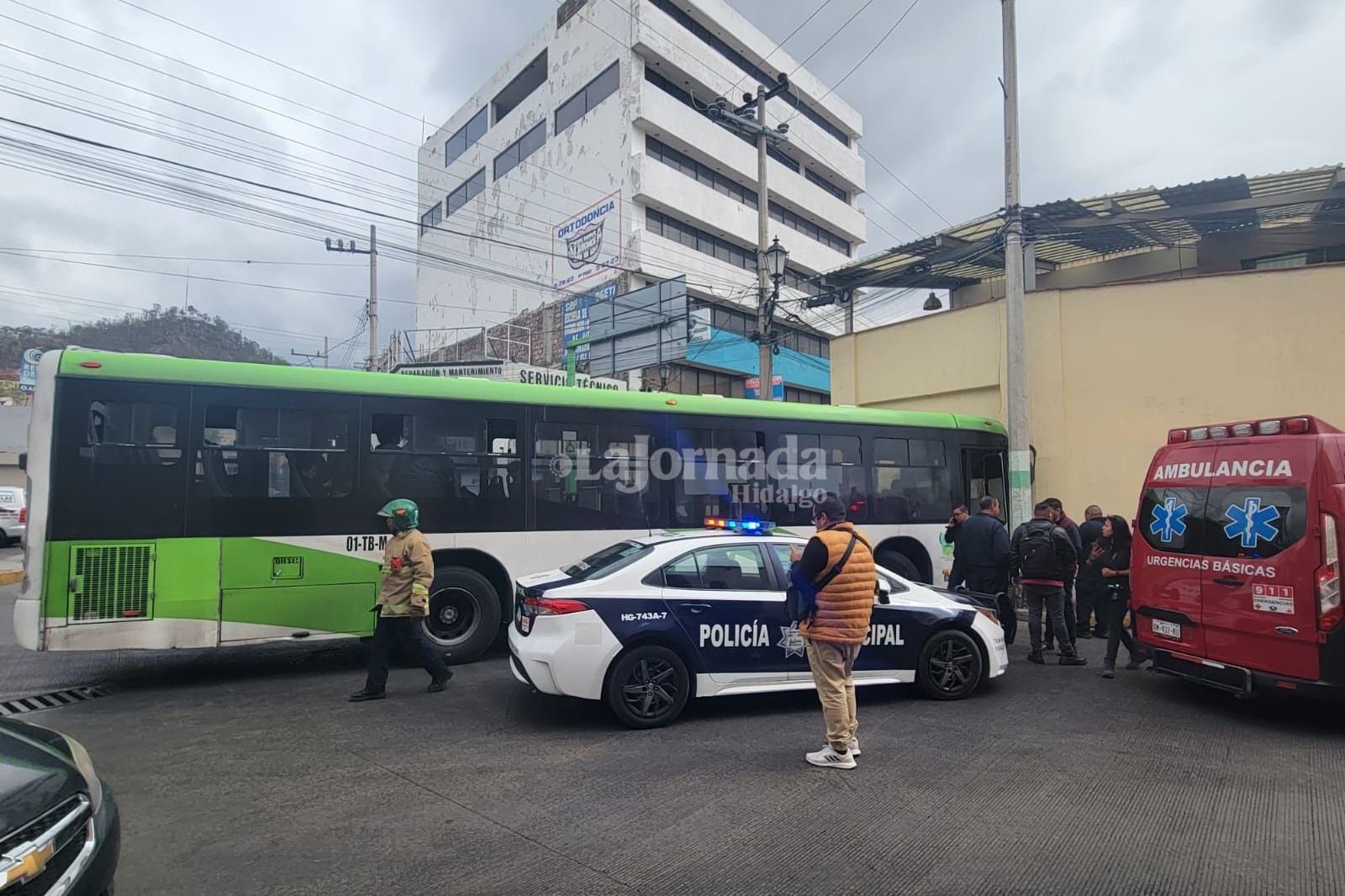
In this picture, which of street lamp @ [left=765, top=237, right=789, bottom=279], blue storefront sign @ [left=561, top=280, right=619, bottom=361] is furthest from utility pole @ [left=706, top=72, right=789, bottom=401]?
blue storefront sign @ [left=561, top=280, right=619, bottom=361]

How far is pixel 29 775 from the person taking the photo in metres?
2.66

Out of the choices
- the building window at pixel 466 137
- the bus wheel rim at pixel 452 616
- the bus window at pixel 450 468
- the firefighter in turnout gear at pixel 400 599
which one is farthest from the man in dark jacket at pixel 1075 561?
the building window at pixel 466 137

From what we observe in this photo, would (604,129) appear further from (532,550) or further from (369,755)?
(369,755)

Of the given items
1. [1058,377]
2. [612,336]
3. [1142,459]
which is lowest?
[1142,459]

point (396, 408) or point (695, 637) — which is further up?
point (396, 408)

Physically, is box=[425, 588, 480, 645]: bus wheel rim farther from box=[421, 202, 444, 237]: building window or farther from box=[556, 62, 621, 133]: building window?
box=[421, 202, 444, 237]: building window

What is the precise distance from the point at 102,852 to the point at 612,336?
80.3 ft

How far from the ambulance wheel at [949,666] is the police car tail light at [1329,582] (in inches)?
93.3

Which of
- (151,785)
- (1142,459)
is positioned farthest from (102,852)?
(1142,459)

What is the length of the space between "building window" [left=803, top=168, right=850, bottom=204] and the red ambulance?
39.2m

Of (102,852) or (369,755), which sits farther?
(369,755)

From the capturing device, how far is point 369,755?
5.02 meters

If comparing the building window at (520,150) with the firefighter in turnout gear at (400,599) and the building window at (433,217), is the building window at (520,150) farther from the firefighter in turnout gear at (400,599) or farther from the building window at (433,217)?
the firefighter in turnout gear at (400,599)

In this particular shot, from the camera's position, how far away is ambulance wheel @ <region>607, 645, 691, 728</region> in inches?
216
